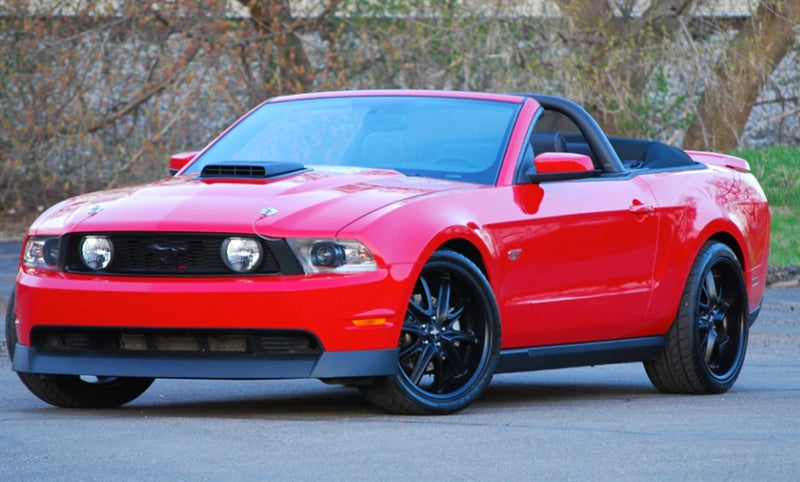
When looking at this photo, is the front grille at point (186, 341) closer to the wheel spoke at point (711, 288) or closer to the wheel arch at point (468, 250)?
the wheel arch at point (468, 250)

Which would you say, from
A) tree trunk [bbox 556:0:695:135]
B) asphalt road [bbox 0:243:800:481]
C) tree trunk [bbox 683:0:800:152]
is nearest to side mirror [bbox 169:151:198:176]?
asphalt road [bbox 0:243:800:481]

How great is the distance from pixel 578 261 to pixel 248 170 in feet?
5.22

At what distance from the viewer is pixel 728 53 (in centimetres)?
2047

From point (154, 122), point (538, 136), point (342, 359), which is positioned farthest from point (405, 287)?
point (154, 122)

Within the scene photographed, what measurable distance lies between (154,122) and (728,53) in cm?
669

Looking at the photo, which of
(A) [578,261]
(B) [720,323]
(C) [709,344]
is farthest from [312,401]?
(B) [720,323]

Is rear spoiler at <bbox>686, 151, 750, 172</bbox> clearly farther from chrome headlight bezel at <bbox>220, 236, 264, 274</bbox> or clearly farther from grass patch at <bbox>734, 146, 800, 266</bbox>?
grass patch at <bbox>734, 146, 800, 266</bbox>

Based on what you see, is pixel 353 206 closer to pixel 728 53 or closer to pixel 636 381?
pixel 636 381

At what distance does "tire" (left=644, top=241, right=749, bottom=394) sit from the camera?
8.75 metres

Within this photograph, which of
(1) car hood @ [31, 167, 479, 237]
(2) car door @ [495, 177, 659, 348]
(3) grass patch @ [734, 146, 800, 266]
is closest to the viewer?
(1) car hood @ [31, 167, 479, 237]

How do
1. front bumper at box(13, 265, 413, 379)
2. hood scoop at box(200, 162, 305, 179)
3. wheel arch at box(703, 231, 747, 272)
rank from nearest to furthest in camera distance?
front bumper at box(13, 265, 413, 379), hood scoop at box(200, 162, 305, 179), wheel arch at box(703, 231, 747, 272)

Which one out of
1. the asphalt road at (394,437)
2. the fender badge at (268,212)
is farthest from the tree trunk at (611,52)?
the fender badge at (268,212)

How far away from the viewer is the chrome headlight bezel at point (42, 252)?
7164 mm

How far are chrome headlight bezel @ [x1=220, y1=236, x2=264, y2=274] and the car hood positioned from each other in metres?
0.05
